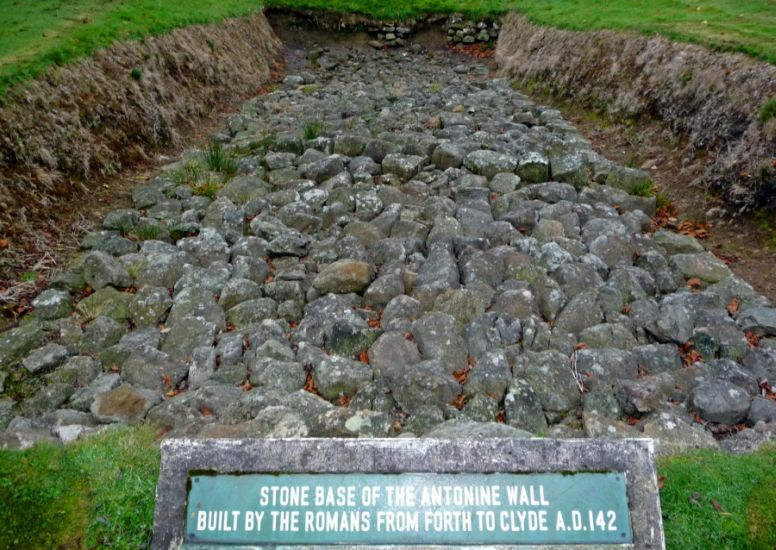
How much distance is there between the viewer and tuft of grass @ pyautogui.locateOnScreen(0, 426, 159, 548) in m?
4.07

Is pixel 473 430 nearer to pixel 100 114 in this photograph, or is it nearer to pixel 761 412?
pixel 761 412

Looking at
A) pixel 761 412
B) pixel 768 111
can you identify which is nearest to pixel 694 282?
pixel 761 412

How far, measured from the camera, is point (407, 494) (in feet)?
12.7

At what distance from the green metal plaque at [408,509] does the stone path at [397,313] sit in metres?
1.00

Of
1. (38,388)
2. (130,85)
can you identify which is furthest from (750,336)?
(130,85)

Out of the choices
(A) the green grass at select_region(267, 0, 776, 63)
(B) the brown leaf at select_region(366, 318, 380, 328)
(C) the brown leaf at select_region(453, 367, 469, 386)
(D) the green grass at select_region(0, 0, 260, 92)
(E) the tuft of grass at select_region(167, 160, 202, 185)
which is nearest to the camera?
(C) the brown leaf at select_region(453, 367, 469, 386)

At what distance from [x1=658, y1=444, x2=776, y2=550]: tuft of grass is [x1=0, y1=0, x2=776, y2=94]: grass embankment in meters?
7.49

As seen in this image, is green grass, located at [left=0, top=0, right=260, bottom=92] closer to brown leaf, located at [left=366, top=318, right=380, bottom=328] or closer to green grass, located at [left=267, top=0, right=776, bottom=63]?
brown leaf, located at [left=366, top=318, right=380, bottom=328]

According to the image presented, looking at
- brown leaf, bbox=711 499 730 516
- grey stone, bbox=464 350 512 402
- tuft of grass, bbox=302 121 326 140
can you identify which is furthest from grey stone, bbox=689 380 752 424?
tuft of grass, bbox=302 121 326 140

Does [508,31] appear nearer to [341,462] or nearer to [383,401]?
[383,401]

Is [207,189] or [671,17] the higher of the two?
[671,17]

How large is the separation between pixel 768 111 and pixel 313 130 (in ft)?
24.7

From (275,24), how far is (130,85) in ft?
45.0

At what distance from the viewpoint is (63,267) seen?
307 inches
